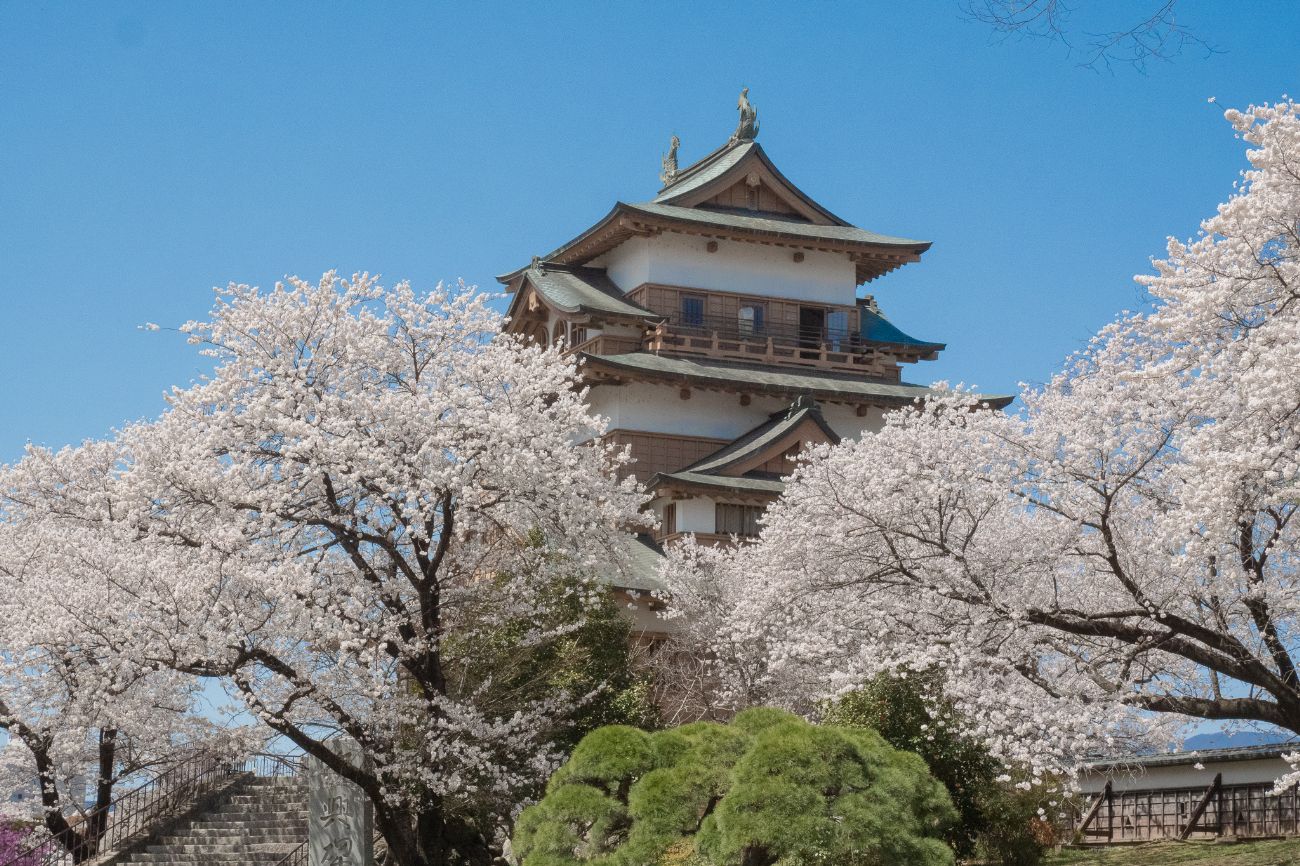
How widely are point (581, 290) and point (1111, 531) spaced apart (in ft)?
82.4

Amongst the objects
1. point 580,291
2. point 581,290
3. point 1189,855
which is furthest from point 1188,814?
point 581,290

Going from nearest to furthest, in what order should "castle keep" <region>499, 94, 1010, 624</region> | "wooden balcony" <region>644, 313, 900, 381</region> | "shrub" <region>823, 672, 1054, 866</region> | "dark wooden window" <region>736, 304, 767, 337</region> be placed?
"shrub" <region>823, 672, 1054, 866</region> < "castle keep" <region>499, 94, 1010, 624</region> < "wooden balcony" <region>644, 313, 900, 381</region> < "dark wooden window" <region>736, 304, 767, 337</region>

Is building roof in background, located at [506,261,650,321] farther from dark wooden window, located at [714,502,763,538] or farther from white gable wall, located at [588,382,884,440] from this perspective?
dark wooden window, located at [714,502,763,538]

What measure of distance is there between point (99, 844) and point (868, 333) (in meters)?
26.2

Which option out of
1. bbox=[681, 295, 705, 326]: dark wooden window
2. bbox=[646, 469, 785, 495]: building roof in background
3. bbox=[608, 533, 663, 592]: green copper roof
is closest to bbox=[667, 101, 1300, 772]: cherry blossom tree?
bbox=[608, 533, 663, 592]: green copper roof

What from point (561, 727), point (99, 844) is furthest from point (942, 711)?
point (99, 844)

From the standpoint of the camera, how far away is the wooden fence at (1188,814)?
2230 centimetres

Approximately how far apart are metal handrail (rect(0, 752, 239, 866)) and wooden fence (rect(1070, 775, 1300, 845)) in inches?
566

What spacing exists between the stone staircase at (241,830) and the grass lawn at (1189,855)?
38.6 ft

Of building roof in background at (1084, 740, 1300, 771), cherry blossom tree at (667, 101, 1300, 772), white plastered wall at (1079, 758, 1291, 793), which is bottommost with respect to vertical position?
white plastered wall at (1079, 758, 1291, 793)

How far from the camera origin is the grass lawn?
64.8ft

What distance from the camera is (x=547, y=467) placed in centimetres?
2017

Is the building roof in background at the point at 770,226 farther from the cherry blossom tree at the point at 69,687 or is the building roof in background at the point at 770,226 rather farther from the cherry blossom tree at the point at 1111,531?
the cherry blossom tree at the point at 1111,531

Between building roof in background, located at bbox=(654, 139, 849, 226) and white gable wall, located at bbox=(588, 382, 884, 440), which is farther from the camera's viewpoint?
building roof in background, located at bbox=(654, 139, 849, 226)
